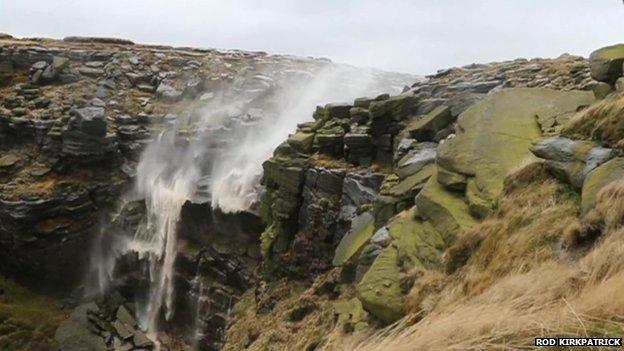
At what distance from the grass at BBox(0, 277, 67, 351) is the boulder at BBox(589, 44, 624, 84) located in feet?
103

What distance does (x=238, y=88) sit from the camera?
4259 centimetres

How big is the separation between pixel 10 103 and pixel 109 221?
14.7 meters

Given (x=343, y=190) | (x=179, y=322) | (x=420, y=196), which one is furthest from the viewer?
(x=179, y=322)

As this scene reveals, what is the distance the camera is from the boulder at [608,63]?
31.0ft

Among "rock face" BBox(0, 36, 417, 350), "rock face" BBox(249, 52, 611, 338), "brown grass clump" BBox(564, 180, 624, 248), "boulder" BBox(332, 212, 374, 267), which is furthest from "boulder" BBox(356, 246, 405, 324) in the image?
"rock face" BBox(0, 36, 417, 350)

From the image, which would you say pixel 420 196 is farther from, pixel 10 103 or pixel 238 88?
pixel 10 103

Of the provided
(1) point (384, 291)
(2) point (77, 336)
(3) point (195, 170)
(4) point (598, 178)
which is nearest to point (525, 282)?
(4) point (598, 178)

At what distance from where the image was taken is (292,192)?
21.9 metres

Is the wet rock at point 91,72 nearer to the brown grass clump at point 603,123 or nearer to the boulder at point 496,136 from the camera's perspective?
the boulder at point 496,136

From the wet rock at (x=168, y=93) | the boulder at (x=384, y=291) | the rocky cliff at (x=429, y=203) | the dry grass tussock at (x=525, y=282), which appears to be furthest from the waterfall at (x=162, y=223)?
the dry grass tussock at (x=525, y=282)

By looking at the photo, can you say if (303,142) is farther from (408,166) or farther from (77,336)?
(77,336)

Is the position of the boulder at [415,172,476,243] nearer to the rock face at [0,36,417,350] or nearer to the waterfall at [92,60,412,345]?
Result: the rock face at [0,36,417,350]

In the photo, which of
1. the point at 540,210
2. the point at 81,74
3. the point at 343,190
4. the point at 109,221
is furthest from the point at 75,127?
the point at 540,210

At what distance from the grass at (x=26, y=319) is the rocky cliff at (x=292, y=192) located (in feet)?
0.38
